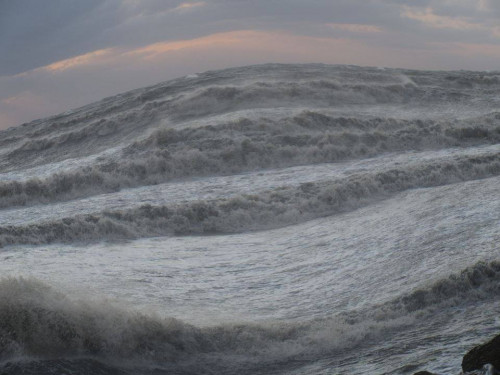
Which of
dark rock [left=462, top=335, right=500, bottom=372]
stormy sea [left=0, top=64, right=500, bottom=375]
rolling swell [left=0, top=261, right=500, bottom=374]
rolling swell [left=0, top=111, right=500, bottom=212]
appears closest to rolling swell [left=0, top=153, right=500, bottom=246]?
stormy sea [left=0, top=64, right=500, bottom=375]

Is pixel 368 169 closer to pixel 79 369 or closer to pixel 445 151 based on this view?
pixel 445 151

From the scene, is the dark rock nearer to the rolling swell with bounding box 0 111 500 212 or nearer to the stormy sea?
the stormy sea

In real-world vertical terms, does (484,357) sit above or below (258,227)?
above

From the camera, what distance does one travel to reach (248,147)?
18594mm

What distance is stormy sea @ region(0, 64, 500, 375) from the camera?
664 centimetres

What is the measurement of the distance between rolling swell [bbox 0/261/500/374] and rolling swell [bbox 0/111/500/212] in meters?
10.0

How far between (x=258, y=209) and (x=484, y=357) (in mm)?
9772

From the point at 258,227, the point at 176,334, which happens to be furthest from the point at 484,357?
the point at 258,227

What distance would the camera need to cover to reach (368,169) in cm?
1645

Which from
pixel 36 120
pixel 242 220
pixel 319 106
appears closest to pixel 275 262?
pixel 242 220

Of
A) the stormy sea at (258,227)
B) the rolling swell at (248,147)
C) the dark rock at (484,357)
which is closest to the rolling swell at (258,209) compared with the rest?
the stormy sea at (258,227)

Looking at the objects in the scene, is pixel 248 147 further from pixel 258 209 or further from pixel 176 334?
pixel 176 334

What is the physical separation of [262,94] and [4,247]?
12648mm

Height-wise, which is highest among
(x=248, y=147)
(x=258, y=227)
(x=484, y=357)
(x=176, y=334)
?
(x=248, y=147)
